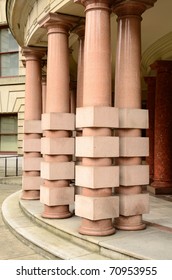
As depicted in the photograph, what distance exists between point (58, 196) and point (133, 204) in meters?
1.67

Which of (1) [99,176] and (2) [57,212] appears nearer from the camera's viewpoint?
(1) [99,176]

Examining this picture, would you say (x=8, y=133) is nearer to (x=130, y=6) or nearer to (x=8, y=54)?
(x=8, y=54)

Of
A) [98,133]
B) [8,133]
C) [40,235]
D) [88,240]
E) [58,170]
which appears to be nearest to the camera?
[88,240]

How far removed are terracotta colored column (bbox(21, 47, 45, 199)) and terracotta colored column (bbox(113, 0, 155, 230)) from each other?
3719mm

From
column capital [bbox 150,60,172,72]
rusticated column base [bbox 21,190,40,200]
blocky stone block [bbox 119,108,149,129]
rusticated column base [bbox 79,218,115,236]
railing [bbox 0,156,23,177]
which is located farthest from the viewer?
railing [bbox 0,156,23,177]

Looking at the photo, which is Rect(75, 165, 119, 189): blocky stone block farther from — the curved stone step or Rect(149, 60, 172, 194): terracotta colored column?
Rect(149, 60, 172, 194): terracotta colored column

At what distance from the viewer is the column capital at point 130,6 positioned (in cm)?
620

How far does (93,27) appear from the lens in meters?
5.98

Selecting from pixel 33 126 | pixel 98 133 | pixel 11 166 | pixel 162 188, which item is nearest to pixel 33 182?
pixel 33 126

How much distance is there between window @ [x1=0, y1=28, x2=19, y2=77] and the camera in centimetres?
2050

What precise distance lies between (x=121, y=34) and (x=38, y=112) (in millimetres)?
3963

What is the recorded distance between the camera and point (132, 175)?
245 inches

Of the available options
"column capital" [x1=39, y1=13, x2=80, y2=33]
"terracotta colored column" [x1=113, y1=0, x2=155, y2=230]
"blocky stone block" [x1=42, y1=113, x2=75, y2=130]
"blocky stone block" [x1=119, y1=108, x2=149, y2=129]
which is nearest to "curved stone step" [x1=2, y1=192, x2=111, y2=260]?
"terracotta colored column" [x1=113, y1=0, x2=155, y2=230]

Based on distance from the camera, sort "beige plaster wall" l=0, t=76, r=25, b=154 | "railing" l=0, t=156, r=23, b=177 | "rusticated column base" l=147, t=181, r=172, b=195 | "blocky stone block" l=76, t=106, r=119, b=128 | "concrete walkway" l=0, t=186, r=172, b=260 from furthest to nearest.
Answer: "beige plaster wall" l=0, t=76, r=25, b=154, "railing" l=0, t=156, r=23, b=177, "rusticated column base" l=147, t=181, r=172, b=195, "blocky stone block" l=76, t=106, r=119, b=128, "concrete walkway" l=0, t=186, r=172, b=260
